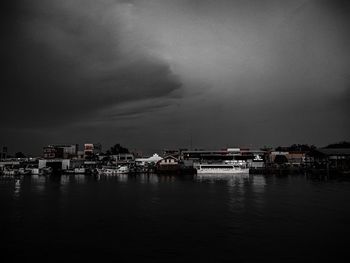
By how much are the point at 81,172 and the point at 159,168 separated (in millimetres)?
31756

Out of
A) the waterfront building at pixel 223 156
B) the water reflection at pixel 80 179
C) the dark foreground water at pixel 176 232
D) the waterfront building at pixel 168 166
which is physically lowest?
the dark foreground water at pixel 176 232

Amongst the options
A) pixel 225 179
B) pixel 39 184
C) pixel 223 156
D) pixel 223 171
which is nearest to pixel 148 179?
pixel 225 179

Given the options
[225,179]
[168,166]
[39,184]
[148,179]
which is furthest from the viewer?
[168,166]

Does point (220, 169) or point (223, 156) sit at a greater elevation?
point (223, 156)

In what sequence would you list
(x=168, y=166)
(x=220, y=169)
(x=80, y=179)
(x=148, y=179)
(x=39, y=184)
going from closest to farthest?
1. (x=39, y=184)
2. (x=148, y=179)
3. (x=80, y=179)
4. (x=168, y=166)
5. (x=220, y=169)

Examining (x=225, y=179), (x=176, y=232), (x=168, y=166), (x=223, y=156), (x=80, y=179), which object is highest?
(x=223, y=156)

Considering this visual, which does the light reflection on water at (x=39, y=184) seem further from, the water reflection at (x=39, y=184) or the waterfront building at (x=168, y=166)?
the waterfront building at (x=168, y=166)

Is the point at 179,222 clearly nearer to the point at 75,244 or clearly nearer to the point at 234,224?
the point at 234,224

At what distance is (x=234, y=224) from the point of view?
27.4 m

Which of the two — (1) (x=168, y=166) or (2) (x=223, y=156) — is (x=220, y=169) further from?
(2) (x=223, y=156)

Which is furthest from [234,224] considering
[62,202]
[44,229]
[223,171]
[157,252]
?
[223,171]

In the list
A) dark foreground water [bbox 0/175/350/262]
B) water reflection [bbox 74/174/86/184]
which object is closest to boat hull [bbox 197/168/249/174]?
water reflection [bbox 74/174/86/184]

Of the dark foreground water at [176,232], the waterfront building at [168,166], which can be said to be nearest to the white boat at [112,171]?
the waterfront building at [168,166]

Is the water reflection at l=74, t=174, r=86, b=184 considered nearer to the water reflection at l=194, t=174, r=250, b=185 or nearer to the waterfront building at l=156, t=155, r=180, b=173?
the waterfront building at l=156, t=155, r=180, b=173
